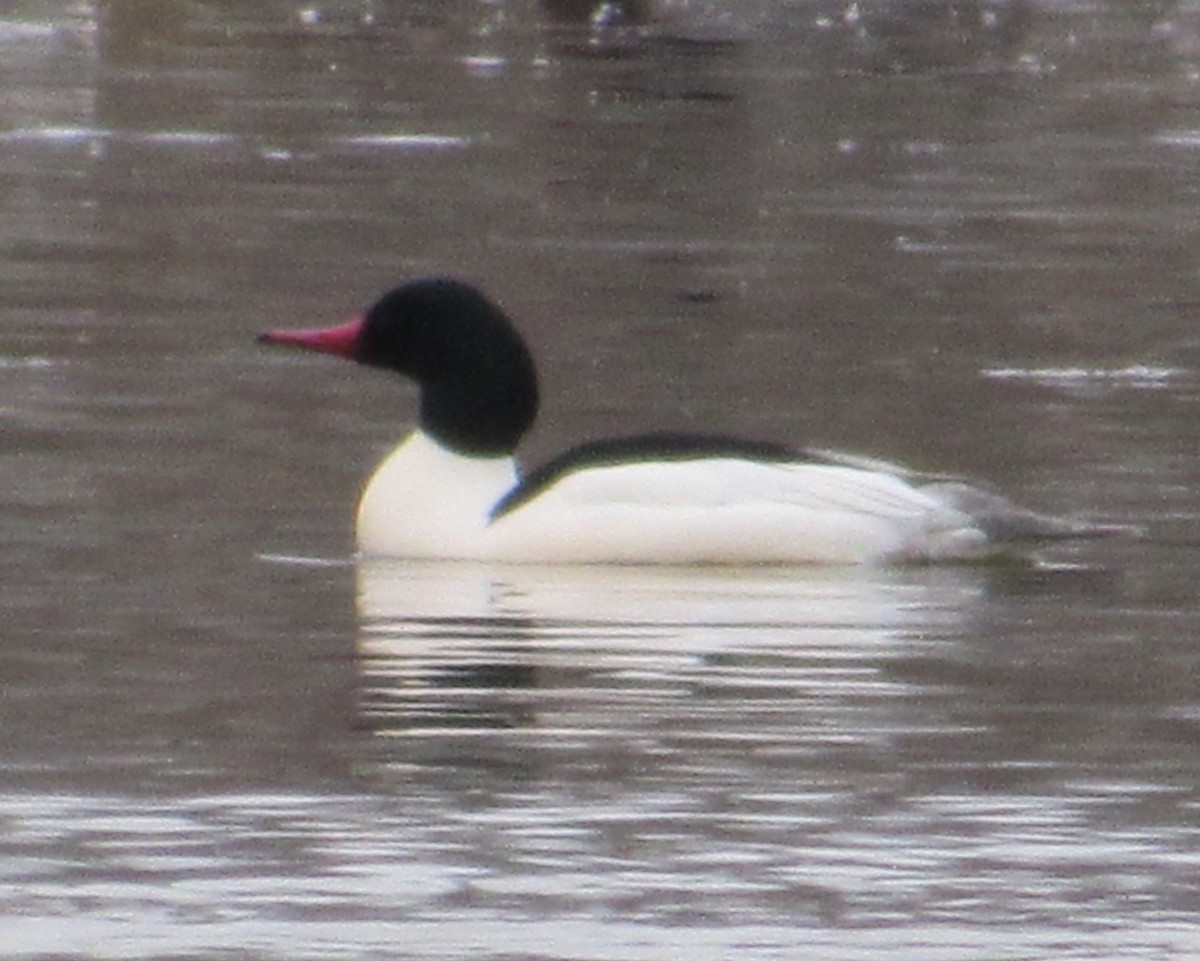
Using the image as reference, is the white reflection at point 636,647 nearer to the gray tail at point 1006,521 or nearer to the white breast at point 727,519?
the white breast at point 727,519

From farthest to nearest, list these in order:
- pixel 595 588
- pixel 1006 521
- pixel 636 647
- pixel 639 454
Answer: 1. pixel 639 454
2. pixel 1006 521
3. pixel 595 588
4. pixel 636 647

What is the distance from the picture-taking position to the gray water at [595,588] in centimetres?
798

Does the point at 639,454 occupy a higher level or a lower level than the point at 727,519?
higher

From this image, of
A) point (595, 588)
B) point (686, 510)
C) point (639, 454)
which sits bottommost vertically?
point (595, 588)

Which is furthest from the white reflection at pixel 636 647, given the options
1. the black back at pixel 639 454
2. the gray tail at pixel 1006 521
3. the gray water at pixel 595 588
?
the black back at pixel 639 454

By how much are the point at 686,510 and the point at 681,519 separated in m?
0.03

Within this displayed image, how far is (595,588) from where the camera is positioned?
463 inches

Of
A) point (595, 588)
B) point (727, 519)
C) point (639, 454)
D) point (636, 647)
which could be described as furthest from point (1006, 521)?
point (636, 647)

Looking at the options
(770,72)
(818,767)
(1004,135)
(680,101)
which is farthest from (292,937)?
(770,72)

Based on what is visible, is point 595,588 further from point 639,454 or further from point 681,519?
point 639,454

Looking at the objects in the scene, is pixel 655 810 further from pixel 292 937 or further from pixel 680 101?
pixel 680 101

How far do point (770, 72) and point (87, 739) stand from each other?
23.8 m

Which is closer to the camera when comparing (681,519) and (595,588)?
(595,588)

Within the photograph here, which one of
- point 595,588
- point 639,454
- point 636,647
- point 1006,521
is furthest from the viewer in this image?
point 639,454
